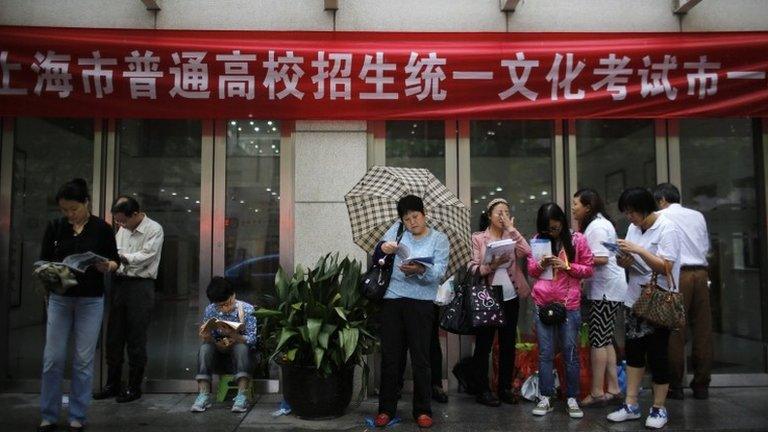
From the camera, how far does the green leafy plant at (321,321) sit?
510 cm

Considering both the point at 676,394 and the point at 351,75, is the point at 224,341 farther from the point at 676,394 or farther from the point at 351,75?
the point at 676,394

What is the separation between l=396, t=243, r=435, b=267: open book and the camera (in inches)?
184

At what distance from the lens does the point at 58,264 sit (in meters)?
4.58

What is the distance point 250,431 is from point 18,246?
356 cm

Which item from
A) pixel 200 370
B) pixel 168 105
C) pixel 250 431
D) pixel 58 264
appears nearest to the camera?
pixel 58 264

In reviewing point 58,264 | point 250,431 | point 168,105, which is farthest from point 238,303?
point 168,105

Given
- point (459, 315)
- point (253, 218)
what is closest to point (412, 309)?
point (459, 315)

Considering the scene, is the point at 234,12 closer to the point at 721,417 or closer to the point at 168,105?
the point at 168,105

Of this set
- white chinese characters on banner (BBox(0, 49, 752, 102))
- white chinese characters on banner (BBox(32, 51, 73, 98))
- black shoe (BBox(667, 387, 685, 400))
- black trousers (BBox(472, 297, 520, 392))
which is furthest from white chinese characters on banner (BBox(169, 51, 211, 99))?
black shoe (BBox(667, 387, 685, 400))

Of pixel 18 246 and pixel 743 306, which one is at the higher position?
pixel 18 246

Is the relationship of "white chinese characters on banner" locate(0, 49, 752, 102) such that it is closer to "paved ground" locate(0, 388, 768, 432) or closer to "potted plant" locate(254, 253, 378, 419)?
"potted plant" locate(254, 253, 378, 419)

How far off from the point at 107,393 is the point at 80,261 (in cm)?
200

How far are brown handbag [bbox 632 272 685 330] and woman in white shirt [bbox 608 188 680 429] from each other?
9 centimetres

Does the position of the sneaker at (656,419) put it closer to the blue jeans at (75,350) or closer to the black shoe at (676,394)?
the black shoe at (676,394)
